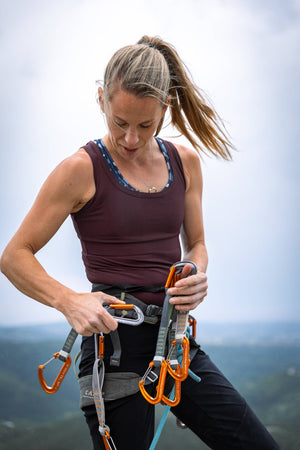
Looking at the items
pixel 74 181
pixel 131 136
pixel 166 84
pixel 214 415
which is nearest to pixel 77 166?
pixel 74 181

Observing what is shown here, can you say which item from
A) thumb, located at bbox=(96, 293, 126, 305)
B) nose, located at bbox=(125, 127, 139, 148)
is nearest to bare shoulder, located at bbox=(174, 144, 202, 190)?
nose, located at bbox=(125, 127, 139, 148)

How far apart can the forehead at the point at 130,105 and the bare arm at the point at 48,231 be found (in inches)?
6.3

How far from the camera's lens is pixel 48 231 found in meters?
1.59

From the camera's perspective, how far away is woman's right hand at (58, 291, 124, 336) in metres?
1.38

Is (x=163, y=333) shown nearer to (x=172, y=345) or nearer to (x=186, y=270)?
(x=172, y=345)

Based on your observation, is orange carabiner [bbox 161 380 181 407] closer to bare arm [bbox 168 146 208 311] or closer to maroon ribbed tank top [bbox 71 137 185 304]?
maroon ribbed tank top [bbox 71 137 185 304]

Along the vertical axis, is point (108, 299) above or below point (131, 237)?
below

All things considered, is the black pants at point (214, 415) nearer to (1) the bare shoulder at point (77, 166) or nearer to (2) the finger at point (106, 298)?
(2) the finger at point (106, 298)

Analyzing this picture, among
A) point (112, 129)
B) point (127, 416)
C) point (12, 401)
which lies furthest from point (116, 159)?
point (12, 401)

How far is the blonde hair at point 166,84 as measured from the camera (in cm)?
159

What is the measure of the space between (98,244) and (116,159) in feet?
0.84

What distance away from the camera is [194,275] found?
152cm

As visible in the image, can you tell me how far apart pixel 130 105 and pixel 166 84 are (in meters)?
0.17

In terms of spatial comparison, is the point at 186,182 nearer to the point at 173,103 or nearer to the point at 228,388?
the point at 173,103
